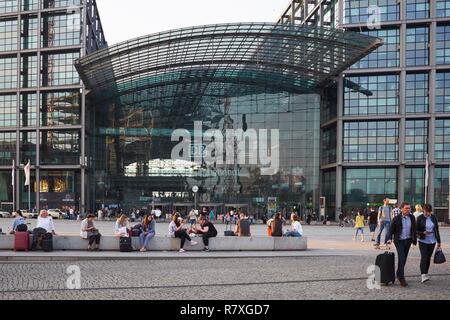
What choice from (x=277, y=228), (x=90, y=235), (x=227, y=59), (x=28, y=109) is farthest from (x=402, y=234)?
(x=28, y=109)

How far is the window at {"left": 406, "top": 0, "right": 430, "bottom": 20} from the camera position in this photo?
5438 cm

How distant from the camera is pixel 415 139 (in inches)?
2152

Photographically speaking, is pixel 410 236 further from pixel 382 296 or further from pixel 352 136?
pixel 352 136

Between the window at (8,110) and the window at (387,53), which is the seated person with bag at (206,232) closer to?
the window at (387,53)

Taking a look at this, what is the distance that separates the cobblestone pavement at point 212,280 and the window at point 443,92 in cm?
4458

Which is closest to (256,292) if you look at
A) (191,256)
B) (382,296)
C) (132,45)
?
(382,296)

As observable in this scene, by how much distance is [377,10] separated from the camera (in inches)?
2157

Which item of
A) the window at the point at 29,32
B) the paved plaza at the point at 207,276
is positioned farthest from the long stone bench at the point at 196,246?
the window at the point at 29,32

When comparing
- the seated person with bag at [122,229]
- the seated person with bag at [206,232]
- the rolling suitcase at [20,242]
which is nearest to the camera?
the rolling suitcase at [20,242]

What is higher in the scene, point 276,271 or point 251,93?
point 251,93

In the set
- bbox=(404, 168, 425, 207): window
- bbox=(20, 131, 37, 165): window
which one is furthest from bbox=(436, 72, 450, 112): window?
bbox=(20, 131, 37, 165): window

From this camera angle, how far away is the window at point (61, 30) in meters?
62.8

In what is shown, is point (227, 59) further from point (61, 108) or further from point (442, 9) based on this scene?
point (442, 9)
